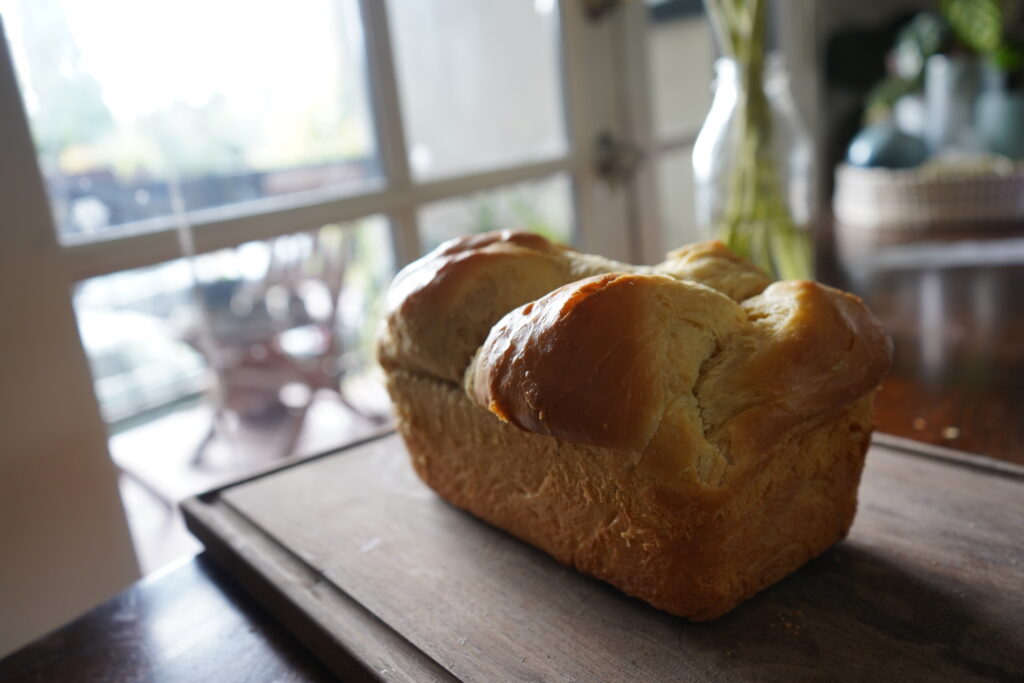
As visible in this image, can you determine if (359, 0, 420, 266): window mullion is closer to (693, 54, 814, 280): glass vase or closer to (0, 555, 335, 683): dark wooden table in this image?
(693, 54, 814, 280): glass vase

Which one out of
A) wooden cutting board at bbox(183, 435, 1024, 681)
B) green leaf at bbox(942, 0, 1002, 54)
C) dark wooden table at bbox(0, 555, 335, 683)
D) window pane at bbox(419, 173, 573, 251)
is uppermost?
green leaf at bbox(942, 0, 1002, 54)

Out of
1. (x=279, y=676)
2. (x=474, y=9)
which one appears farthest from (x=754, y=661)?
(x=474, y=9)

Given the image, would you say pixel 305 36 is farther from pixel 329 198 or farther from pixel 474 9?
pixel 474 9

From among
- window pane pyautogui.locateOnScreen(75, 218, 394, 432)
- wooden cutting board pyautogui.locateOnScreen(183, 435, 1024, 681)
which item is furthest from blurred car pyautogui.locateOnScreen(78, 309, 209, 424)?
wooden cutting board pyautogui.locateOnScreen(183, 435, 1024, 681)

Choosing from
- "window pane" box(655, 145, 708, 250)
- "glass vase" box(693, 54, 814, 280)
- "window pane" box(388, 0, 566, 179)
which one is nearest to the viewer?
"glass vase" box(693, 54, 814, 280)

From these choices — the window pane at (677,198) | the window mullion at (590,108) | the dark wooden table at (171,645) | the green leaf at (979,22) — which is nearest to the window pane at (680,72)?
the window pane at (677,198)

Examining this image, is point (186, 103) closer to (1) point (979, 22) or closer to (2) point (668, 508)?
(2) point (668, 508)
